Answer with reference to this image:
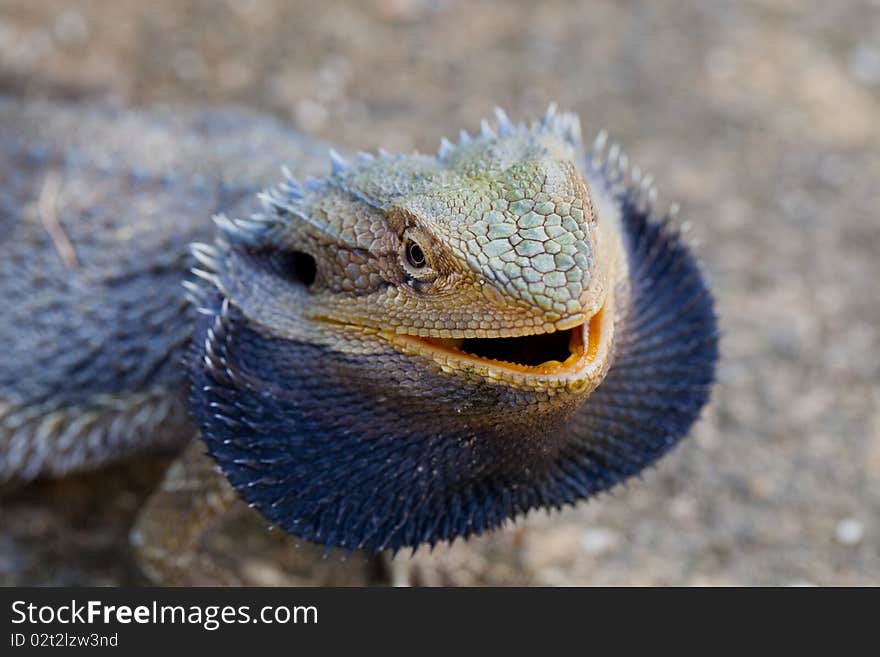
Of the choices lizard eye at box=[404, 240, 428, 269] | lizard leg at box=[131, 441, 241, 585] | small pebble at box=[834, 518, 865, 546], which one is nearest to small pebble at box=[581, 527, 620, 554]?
small pebble at box=[834, 518, 865, 546]

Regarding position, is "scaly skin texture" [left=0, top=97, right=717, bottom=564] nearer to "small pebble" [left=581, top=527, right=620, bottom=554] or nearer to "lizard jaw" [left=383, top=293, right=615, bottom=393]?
"lizard jaw" [left=383, top=293, right=615, bottom=393]

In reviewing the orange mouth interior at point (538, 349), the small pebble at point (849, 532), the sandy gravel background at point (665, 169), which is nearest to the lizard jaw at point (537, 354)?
the orange mouth interior at point (538, 349)

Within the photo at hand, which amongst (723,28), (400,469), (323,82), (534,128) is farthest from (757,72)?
(400,469)

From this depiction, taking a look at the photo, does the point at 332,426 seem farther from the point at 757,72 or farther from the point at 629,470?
the point at 757,72

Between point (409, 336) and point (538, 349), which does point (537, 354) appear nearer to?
point (538, 349)

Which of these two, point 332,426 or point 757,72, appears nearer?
point 332,426

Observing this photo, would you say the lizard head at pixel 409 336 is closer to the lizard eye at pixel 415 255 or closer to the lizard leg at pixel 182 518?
the lizard eye at pixel 415 255

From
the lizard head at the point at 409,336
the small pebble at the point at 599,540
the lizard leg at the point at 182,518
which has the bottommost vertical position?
the lizard leg at the point at 182,518
